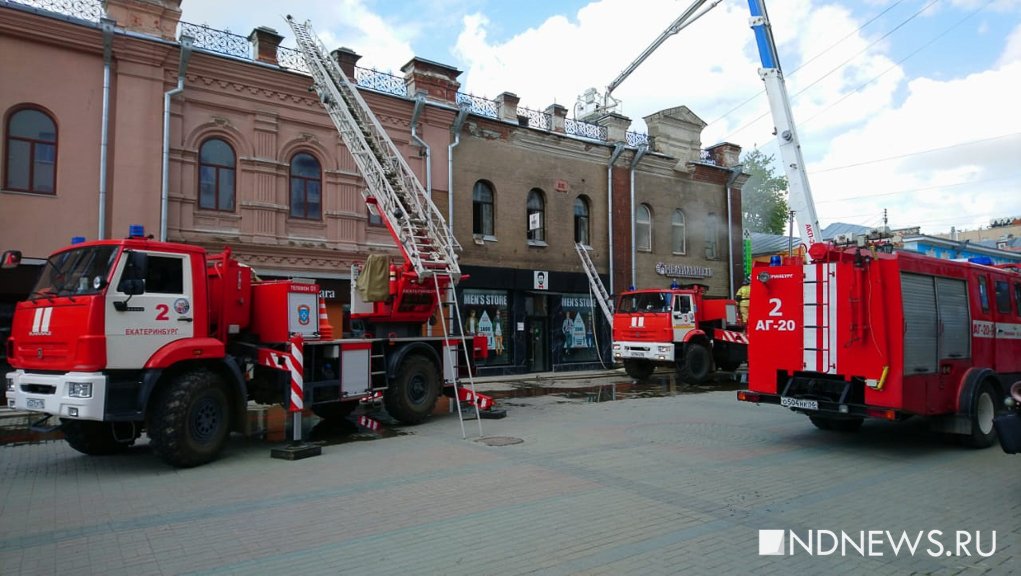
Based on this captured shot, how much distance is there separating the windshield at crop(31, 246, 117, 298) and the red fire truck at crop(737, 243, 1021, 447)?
8.55m

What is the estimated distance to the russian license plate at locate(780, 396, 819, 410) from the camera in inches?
346

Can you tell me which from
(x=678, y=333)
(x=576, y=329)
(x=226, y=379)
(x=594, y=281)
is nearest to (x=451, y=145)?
(x=594, y=281)

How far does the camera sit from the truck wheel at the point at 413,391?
36.7ft

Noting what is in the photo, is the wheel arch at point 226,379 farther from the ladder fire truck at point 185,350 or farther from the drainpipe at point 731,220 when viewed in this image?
the drainpipe at point 731,220

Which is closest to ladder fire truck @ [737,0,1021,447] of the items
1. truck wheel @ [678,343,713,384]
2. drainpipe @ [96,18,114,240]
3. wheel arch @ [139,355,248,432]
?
wheel arch @ [139,355,248,432]

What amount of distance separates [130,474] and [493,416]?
5.97 metres

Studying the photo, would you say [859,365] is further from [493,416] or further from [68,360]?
[68,360]

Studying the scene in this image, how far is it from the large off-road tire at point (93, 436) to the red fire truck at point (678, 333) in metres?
13.7

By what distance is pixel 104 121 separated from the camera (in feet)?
49.8

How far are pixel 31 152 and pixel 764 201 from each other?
159ft

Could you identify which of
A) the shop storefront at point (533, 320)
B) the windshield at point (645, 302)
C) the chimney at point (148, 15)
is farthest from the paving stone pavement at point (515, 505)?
the shop storefront at point (533, 320)

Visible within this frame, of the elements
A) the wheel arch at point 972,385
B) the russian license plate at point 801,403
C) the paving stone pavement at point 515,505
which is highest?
the wheel arch at point 972,385

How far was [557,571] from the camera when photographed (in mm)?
4582

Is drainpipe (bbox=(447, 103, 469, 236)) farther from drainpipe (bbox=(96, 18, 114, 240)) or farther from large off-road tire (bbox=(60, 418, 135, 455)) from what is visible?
large off-road tire (bbox=(60, 418, 135, 455))
